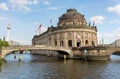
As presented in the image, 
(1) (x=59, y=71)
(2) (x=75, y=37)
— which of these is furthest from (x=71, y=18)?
(1) (x=59, y=71)

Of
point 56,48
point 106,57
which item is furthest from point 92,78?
point 56,48

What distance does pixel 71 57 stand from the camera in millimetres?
88500

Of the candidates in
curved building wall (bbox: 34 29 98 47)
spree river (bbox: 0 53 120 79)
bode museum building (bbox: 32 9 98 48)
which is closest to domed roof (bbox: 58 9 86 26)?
bode museum building (bbox: 32 9 98 48)

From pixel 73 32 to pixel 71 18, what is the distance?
1084 cm

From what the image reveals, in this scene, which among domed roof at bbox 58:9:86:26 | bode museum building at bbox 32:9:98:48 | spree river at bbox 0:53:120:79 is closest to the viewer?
spree river at bbox 0:53:120:79

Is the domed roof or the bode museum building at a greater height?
the domed roof

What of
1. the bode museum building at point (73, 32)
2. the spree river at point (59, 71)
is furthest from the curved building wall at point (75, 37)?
the spree river at point (59, 71)

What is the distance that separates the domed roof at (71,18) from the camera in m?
110

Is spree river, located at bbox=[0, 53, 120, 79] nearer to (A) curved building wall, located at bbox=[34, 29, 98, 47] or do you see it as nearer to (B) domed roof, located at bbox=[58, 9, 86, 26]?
(A) curved building wall, located at bbox=[34, 29, 98, 47]

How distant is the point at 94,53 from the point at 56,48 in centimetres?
1512

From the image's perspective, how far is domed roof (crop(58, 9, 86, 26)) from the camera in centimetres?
A: 11044

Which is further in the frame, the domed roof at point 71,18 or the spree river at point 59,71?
the domed roof at point 71,18

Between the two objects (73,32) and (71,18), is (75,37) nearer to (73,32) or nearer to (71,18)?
(73,32)

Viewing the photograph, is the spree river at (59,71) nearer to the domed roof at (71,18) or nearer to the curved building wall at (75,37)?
the curved building wall at (75,37)
